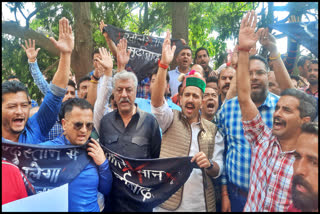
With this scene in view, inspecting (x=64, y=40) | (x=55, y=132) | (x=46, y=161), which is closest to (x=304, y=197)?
(x=46, y=161)

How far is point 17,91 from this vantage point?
211 cm

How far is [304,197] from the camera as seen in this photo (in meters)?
1.44

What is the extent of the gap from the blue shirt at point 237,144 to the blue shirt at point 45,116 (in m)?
1.58

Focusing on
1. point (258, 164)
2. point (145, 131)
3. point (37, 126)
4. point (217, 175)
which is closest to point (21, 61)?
point (37, 126)

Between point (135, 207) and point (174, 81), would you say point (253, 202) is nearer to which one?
point (135, 207)

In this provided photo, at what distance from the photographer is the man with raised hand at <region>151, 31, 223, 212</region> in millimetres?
2381

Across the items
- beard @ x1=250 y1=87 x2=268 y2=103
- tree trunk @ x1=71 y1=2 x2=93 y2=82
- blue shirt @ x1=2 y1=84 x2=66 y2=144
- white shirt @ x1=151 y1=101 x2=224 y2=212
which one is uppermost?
tree trunk @ x1=71 y1=2 x2=93 y2=82

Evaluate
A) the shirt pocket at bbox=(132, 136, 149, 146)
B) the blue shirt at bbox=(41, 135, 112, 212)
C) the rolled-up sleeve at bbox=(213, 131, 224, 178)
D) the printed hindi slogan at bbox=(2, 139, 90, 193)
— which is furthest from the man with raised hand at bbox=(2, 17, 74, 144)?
the rolled-up sleeve at bbox=(213, 131, 224, 178)

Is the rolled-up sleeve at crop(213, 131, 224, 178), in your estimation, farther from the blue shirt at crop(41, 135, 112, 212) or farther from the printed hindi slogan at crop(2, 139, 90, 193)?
the printed hindi slogan at crop(2, 139, 90, 193)

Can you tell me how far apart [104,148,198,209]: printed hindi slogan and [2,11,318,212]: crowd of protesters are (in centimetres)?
10

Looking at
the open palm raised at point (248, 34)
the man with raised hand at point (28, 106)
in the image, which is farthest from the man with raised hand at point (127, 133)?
the open palm raised at point (248, 34)

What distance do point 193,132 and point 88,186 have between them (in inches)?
42.5

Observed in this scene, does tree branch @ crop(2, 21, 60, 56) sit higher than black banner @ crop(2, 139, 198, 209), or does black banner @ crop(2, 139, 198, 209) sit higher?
tree branch @ crop(2, 21, 60, 56)

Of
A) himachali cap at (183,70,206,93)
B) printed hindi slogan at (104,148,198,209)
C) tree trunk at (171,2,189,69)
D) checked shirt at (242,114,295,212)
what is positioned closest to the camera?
checked shirt at (242,114,295,212)
